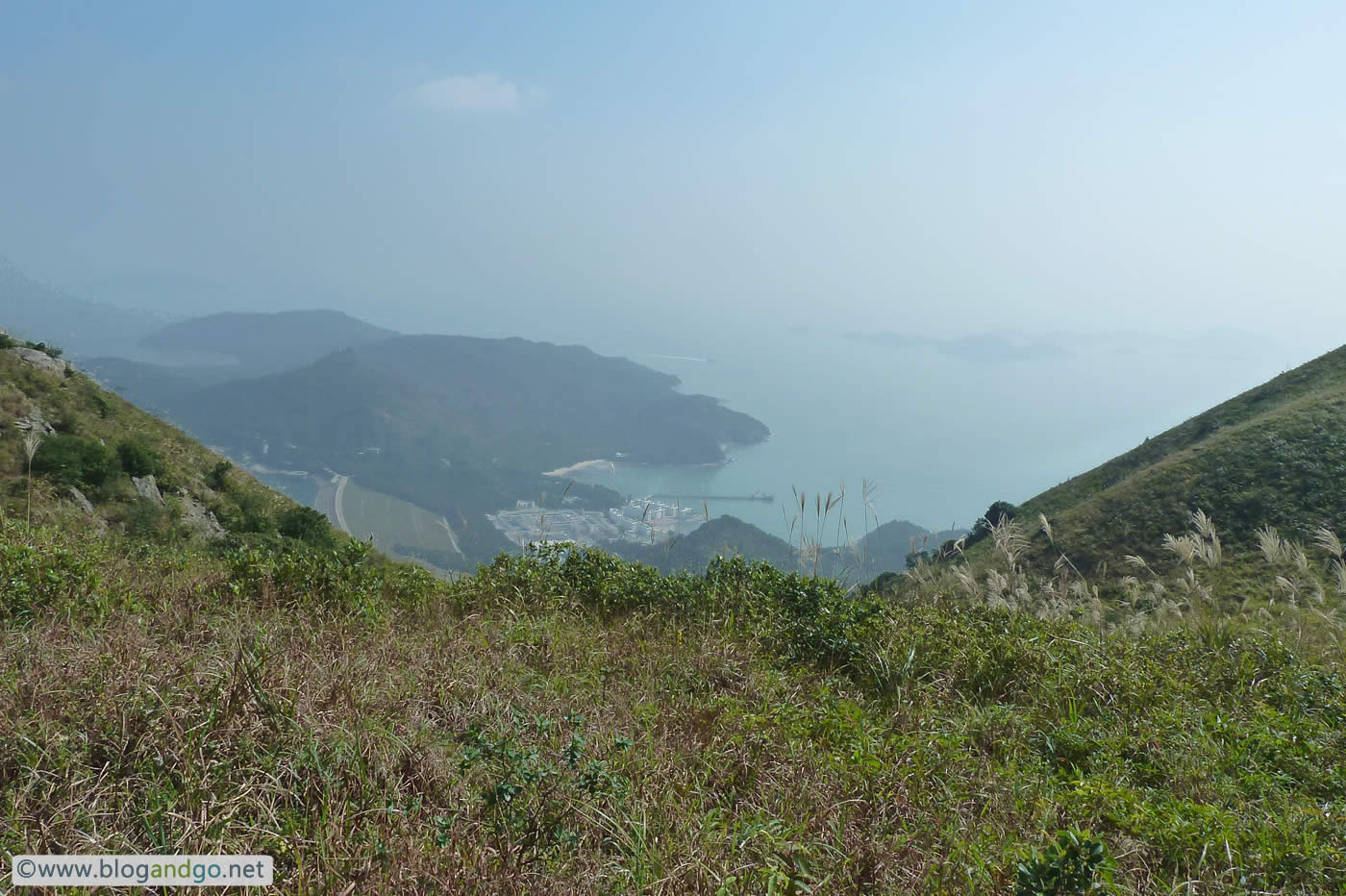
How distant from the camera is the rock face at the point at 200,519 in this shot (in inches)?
435

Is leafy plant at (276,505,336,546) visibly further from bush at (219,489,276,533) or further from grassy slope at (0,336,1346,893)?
grassy slope at (0,336,1346,893)

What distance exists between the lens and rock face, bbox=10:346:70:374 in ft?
51.0

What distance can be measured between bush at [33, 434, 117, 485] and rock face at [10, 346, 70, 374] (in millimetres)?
5928

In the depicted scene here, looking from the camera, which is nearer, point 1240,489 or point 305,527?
point 305,527

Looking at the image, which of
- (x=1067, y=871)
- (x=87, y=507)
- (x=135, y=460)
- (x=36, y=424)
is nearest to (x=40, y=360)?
(x=36, y=424)

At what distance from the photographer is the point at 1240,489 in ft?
59.8

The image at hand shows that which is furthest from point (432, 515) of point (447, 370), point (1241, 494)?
point (447, 370)

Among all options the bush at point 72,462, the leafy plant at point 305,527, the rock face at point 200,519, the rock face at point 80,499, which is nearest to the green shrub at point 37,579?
the rock face at point 200,519

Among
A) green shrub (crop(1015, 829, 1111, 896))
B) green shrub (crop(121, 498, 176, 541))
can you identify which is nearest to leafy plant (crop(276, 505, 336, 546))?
green shrub (crop(121, 498, 176, 541))

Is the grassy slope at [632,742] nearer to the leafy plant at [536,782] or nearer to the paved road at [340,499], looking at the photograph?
the leafy plant at [536,782]

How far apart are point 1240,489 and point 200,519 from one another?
23.9 m

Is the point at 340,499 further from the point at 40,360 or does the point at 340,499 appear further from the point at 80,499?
the point at 80,499

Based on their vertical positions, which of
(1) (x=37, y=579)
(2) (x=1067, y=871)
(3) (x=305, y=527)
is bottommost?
(2) (x=1067, y=871)

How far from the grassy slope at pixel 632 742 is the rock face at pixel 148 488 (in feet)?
21.5
